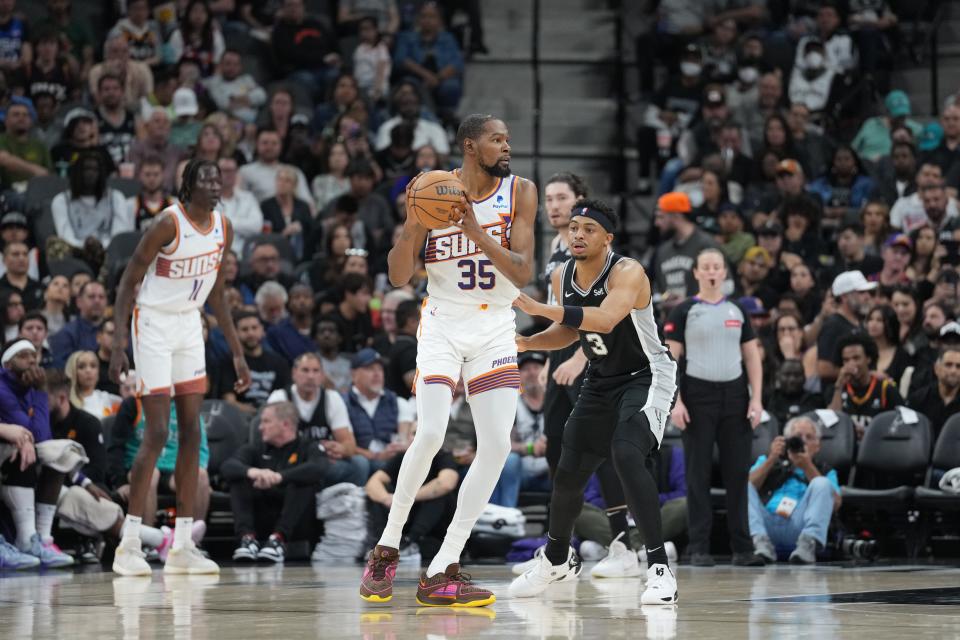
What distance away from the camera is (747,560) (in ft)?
32.7

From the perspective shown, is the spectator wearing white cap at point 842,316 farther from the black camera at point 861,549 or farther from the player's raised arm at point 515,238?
the player's raised arm at point 515,238

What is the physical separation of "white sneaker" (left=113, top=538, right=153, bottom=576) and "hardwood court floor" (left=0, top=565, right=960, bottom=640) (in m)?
0.13

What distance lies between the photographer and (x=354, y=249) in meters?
14.3

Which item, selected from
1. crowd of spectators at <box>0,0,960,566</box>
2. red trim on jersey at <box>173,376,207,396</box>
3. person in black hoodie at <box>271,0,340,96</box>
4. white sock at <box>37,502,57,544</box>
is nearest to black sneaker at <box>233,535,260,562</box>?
crowd of spectators at <box>0,0,960,566</box>

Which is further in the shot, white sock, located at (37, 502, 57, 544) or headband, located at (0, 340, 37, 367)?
headband, located at (0, 340, 37, 367)

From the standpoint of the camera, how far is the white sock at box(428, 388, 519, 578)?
21.7 ft

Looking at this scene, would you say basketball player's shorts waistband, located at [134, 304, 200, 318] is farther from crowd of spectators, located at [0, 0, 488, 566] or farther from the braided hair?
crowd of spectators, located at [0, 0, 488, 566]

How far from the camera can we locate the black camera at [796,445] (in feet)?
35.3

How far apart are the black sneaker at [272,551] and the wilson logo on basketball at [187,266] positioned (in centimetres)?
264

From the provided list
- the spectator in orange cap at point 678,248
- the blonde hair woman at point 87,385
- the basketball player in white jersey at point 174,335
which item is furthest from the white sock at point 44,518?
the spectator in orange cap at point 678,248

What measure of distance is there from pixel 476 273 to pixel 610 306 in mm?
741

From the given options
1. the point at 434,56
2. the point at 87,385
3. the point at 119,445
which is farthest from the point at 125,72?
the point at 119,445

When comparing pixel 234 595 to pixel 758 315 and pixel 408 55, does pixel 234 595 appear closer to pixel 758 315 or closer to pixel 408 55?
pixel 758 315

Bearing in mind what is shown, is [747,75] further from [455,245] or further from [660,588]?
[660,588]
